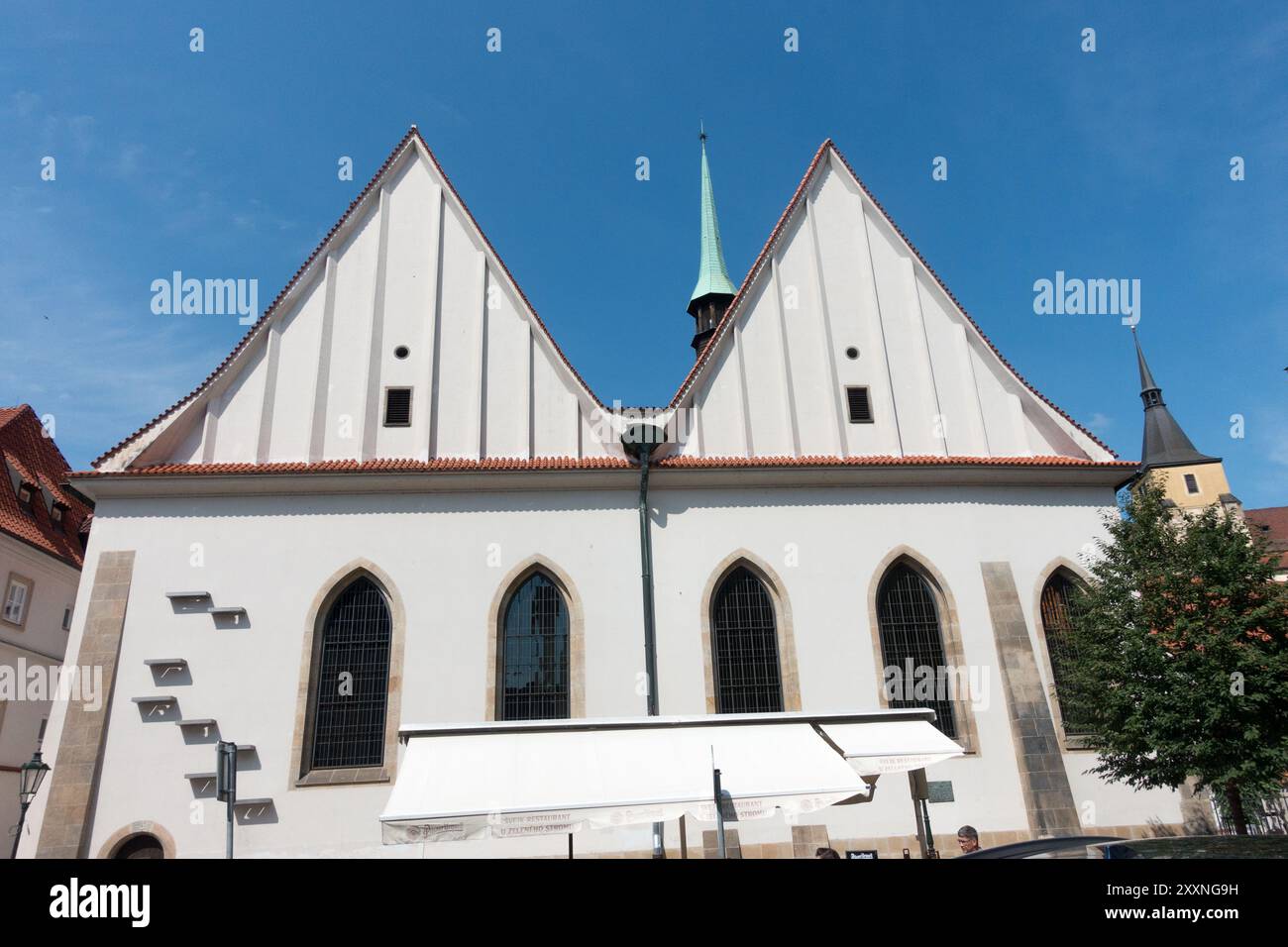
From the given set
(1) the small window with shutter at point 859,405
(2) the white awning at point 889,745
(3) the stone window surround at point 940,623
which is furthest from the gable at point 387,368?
(2) the white awning at point 889,745

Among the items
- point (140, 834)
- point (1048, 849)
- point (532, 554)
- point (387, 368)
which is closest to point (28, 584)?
point (140, 834)

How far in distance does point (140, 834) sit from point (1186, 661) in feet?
55.0

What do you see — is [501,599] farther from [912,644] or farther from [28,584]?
[28,584]

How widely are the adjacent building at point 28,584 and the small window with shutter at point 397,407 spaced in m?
11.6

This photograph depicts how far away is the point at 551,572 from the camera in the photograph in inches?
620

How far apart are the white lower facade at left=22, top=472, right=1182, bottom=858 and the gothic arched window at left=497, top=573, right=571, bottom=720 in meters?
0.36

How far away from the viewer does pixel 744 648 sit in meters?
15.7

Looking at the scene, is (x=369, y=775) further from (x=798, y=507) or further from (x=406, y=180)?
(x=406, y=180)

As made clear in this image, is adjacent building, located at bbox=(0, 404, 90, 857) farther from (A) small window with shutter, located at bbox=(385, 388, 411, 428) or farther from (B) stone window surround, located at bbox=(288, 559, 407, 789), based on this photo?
(B) stone window surround, located at bbox=(288, 559, 407, 789)

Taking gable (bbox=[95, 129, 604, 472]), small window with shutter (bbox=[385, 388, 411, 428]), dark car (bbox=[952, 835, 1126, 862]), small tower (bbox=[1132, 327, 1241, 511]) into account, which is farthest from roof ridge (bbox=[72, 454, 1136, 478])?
small tower (bbox=[1132, 327, 1241, 511])

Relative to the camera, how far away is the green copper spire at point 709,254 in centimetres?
3716

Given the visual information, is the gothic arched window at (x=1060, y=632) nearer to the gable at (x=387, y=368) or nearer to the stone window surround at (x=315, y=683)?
the gable at (x=387, y=368)

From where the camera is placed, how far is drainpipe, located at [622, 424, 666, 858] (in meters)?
15.0
